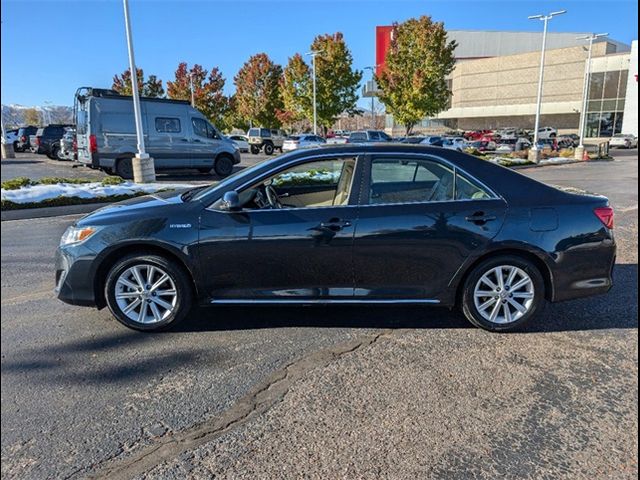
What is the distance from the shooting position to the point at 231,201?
361 cm

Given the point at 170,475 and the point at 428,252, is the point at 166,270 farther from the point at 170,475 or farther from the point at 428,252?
the point at 428,252

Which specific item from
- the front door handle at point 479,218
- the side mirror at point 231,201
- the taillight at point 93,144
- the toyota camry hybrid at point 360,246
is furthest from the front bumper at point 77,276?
the taillight at point 93,144

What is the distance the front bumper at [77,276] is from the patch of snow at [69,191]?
6.22 m

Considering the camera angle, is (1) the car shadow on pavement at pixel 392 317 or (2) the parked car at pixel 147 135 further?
(2) the parked car at pixel 147 135

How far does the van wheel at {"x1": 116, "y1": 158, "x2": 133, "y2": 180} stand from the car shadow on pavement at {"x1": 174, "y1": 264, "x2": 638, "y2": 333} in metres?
12.4

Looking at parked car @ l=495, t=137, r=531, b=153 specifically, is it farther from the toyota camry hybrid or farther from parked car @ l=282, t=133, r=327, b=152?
the toyota camry hybrid

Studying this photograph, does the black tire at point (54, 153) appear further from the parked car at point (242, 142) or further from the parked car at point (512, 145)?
the parked car at point (512, 145)

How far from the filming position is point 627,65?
47844mm

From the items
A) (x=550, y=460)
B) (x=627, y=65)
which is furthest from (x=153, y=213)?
(x=627, y=65)

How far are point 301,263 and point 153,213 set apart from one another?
1.27 m

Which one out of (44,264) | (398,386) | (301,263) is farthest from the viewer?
(44,264)

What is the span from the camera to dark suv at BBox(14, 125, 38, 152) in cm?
2970

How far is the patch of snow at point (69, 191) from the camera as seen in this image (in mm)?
9758

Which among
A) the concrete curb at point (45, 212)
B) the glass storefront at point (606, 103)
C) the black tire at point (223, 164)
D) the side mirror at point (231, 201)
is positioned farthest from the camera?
the glass storefront at point (606, 103)
